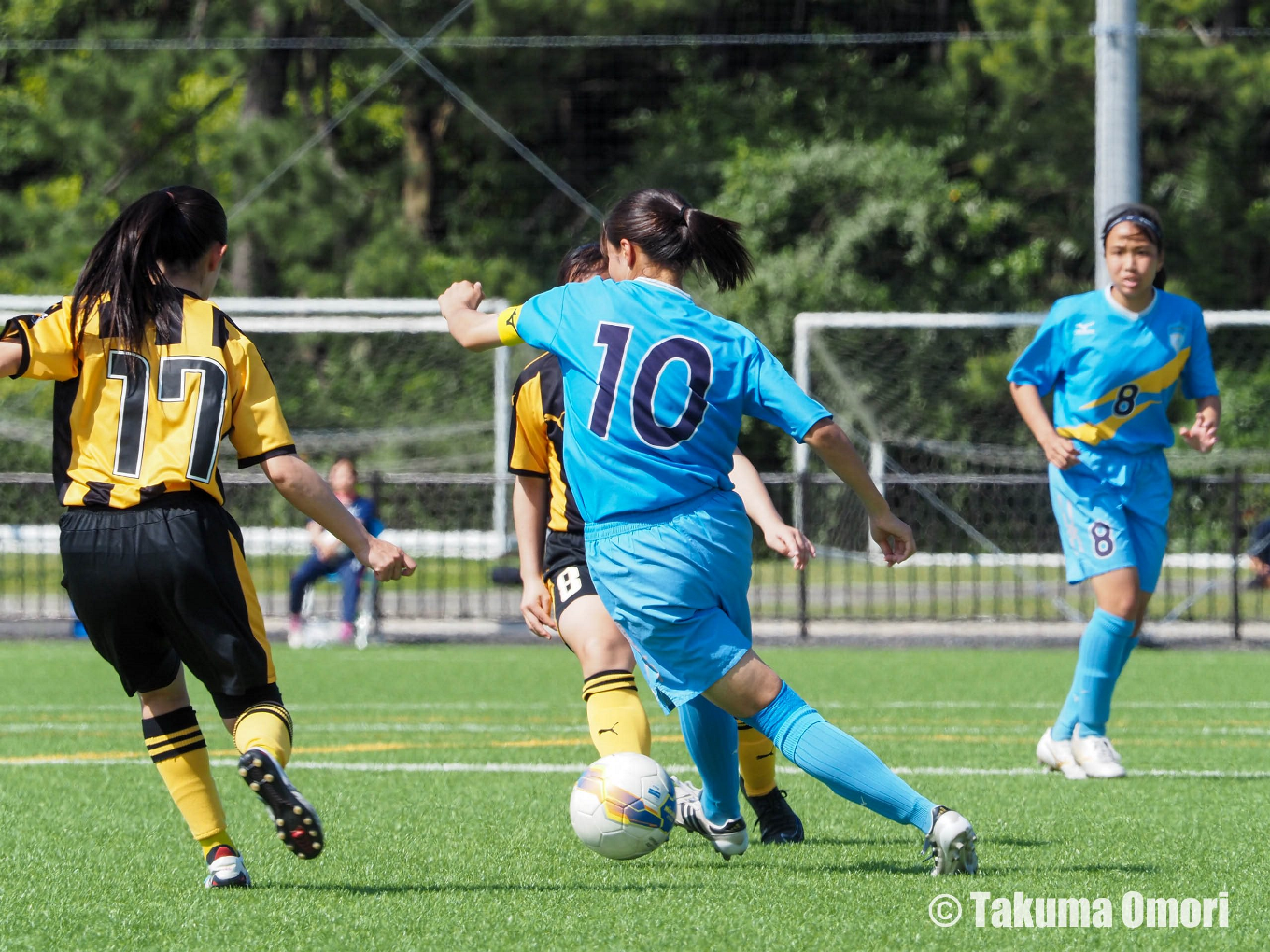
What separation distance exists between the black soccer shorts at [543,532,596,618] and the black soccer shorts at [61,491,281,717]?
945mm

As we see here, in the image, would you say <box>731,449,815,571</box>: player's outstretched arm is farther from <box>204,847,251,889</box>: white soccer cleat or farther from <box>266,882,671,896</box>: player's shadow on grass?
<box>204,847,251,889</box>: white soccer cleat

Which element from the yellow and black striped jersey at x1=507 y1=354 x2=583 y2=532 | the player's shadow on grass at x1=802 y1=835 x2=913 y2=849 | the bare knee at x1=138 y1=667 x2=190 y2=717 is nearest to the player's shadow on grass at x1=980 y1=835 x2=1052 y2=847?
the player's shadow on grass at x1=802 y1=835 x2=913 y2=849

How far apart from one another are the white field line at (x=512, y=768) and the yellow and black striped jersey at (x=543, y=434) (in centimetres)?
190

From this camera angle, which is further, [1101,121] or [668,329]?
[1101,121]

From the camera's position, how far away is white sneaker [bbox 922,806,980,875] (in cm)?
400

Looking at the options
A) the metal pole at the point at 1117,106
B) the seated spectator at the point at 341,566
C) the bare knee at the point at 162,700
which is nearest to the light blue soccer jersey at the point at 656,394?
the bare knee at the point at 162,700

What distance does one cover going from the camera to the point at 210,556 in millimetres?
4020

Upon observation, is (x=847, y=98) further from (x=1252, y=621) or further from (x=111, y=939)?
(x=111, y=939)

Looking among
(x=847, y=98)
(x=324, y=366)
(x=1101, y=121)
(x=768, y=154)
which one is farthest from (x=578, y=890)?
(x=847, y=98)

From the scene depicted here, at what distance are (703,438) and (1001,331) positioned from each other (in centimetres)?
1948

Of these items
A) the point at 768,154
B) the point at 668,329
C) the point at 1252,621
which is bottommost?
the point at 1252,621

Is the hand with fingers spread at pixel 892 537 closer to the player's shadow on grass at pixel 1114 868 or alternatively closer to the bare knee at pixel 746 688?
the bare knee at pixel 746 688

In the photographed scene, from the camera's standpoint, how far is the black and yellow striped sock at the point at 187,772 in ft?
13.9

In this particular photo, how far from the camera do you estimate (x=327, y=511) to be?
13.4ft
